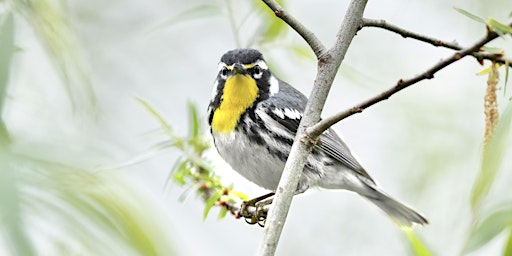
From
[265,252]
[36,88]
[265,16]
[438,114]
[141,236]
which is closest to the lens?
[141,236]

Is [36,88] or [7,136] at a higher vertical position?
[36,88]

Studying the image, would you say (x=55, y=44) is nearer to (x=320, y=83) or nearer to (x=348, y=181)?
(x=320, y=83)

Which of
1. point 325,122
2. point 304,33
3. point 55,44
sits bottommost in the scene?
point 55,44

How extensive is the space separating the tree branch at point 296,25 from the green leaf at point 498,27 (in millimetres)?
365

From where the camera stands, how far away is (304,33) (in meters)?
1.27

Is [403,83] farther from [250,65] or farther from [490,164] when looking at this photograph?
[250,65]

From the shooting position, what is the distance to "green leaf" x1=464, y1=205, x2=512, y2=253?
818 mm

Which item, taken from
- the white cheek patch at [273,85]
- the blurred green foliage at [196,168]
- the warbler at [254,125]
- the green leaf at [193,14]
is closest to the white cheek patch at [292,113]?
the warbler at [254,125]

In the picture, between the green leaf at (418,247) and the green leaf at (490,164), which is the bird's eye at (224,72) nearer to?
the green leaf at (418,247)

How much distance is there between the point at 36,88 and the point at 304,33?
72 cm

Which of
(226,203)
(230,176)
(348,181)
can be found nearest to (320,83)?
(226,203)

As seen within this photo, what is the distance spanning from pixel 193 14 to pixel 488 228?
3.88 ft

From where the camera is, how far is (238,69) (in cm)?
239

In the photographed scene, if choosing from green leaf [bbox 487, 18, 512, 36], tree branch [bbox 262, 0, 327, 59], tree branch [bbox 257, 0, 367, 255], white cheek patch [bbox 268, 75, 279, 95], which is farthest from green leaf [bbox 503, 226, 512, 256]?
white cheek patch [bbox 268, 75, 279, 95]
